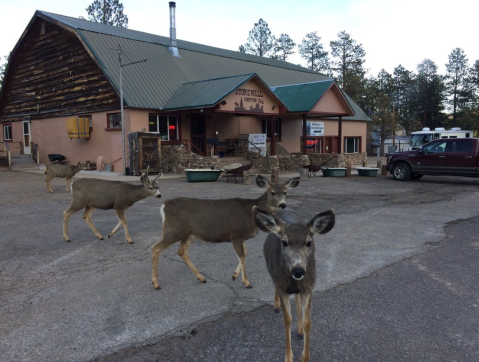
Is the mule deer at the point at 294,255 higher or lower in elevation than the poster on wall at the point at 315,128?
lower

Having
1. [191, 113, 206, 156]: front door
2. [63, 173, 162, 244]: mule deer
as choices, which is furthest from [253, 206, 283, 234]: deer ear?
[191, 113, 206, 156]: front door

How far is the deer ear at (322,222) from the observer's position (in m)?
3.37

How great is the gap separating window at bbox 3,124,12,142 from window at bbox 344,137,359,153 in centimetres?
2755

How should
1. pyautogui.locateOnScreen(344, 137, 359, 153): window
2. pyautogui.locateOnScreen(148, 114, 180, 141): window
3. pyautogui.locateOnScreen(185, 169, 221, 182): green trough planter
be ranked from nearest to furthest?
pyautogui.locateOnScreen(185, 169, 221, 182): green trough planter → pyautogui.locateOnScreen(148, 114, 180, 141): window → pyautogui.locateOnScreen(344, 137, 359, 153): window

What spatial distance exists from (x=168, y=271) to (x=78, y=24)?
80.6 ft

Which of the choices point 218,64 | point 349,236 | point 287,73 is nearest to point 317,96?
point 218,64

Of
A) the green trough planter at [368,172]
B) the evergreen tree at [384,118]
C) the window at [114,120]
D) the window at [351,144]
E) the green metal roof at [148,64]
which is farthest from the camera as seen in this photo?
the evergreen tree at [384,118]

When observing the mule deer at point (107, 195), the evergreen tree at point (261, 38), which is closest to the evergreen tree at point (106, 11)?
the evergreen tree at point (261, 38)

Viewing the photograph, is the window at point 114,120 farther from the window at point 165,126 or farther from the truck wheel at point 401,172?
the truck wheel at point 401,172

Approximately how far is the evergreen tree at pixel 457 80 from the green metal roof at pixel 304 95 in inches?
2347

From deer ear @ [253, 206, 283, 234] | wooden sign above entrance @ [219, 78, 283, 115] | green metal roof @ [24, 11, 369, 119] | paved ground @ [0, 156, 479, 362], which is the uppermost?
green metal roof @ [24, 11, 369, 119]

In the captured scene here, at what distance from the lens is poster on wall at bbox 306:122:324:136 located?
101 feet

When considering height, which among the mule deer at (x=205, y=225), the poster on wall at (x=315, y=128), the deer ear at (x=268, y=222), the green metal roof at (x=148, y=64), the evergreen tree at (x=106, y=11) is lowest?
the mule deer at (x=205, y=225)

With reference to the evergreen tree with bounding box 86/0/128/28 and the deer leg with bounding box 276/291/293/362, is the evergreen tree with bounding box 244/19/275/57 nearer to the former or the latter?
the evergreen tree with bounding box 86/0/128/28
